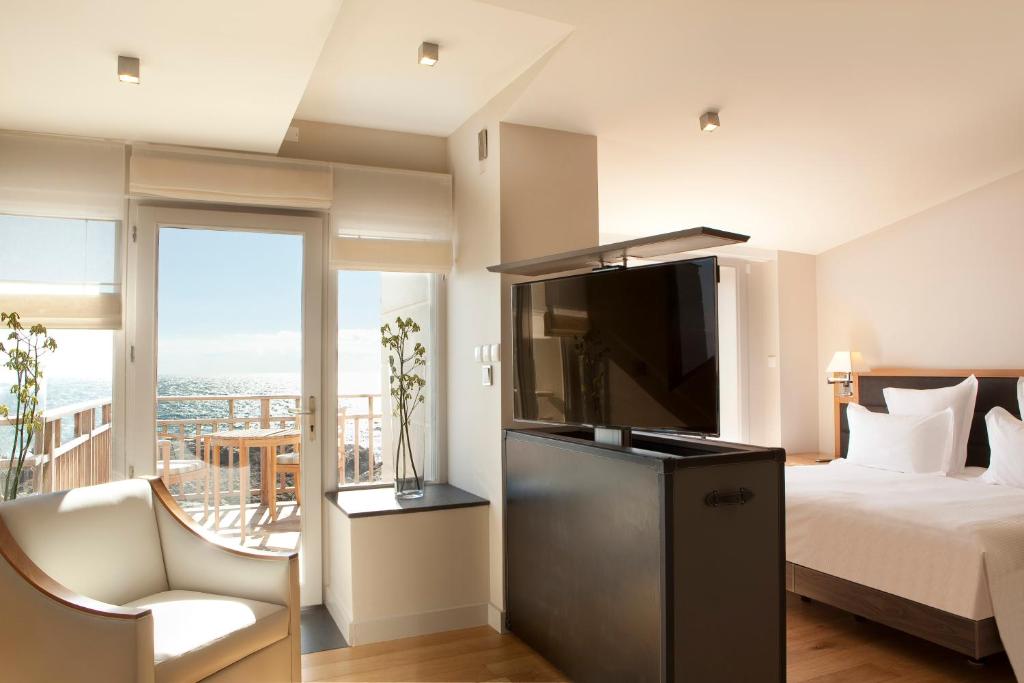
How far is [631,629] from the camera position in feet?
7.91

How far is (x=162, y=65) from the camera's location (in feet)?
8.38

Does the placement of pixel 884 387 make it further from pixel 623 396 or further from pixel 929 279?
pixel 623 396

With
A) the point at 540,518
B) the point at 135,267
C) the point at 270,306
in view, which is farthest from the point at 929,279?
the point at 135,267

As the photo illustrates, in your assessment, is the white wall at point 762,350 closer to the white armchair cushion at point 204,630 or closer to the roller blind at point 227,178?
the roller blind at point 227,178

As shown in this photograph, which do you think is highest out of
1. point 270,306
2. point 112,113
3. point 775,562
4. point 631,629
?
point 112,113

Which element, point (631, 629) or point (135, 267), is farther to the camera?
point (135, 267)

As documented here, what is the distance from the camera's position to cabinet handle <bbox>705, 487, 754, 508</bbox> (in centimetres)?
230

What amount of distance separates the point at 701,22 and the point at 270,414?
2696mm

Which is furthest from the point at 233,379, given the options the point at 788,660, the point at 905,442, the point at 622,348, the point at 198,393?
the point at 905,442

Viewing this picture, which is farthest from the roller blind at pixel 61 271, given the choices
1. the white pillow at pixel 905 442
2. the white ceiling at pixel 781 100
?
the white pillow at pixel 905 442

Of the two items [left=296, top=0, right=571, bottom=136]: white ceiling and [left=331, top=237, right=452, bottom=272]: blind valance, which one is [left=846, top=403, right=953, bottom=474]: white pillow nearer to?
[left=331, top=237, right=452, bottom=272]: blind valance

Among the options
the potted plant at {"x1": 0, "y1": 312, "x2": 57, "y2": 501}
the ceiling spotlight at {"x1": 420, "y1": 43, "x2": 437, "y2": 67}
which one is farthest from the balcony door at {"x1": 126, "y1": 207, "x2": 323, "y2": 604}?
the ceiling spotlight at {"x1": 420, "y1": 43, "x2": 437, "y2": 67}

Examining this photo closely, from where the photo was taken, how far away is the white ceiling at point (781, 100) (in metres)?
2.72

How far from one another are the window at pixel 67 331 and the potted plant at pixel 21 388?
3 cm
